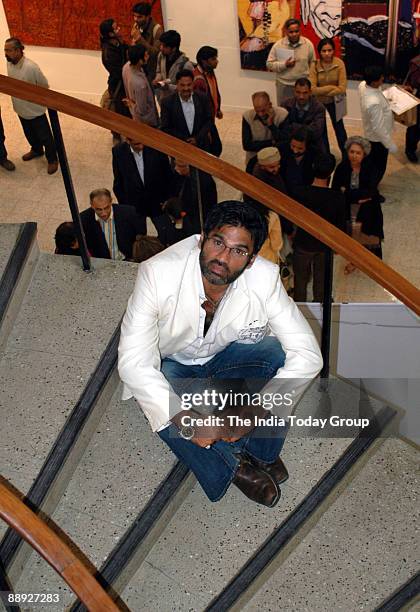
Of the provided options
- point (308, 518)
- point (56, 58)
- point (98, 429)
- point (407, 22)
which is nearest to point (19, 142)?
point (56, 58)

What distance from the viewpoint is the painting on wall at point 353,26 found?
24.9 ft

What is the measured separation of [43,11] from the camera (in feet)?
28.2

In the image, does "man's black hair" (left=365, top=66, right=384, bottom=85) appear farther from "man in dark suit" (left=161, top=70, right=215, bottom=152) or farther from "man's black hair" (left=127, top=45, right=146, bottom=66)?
"man's black hair" (left=127, top=45, right=146, bottom=66)

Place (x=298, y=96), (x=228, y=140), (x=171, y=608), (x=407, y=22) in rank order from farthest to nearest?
(x=228, y=140)
(x=407, y=22)
(x=298, y=96)
(x=171, y=608)

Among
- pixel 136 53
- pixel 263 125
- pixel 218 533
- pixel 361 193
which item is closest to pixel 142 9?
pixel 136 53

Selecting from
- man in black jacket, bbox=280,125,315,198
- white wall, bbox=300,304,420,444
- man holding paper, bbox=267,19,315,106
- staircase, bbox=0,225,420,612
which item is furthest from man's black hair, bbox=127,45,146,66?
staircase, bbox=0,225,420,612

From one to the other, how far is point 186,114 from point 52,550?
16.2 ft

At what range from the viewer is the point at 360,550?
10.5 ft

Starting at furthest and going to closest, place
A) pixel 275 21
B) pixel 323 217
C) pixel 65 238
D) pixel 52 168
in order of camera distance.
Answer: pixel 275 21 → pixel 52 168 → pixel 323 217 → pixel 65 238

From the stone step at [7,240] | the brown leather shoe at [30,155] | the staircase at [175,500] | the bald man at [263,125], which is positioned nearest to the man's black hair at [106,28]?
the brown leather shoe at [30,155]

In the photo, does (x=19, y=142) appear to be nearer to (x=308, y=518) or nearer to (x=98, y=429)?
(x=98, y=429)

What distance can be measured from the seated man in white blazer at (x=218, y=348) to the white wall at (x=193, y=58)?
5.49m

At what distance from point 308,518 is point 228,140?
5476 mm

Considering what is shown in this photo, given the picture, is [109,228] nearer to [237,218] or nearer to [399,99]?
[237,218]
